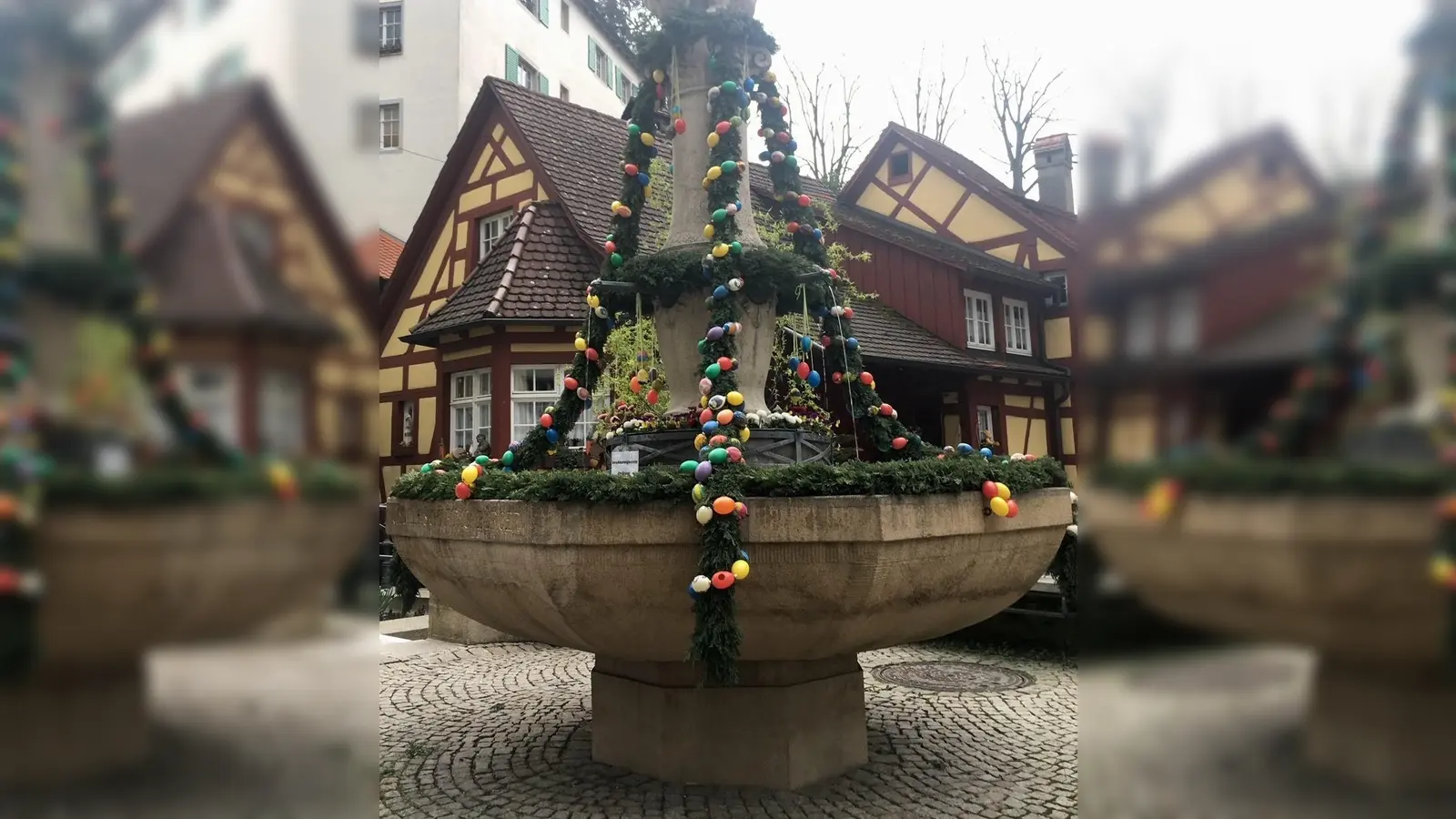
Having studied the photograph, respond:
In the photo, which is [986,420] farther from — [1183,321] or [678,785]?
[1183,321]

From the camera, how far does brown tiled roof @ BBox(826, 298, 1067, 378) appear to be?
13.8 m

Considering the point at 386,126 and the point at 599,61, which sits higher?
the point at 599,61

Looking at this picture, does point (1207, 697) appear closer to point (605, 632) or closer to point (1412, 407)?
point (1412, 407)

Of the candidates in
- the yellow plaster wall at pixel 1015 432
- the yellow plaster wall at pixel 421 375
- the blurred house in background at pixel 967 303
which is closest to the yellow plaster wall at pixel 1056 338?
the blurred house in background at pixel 967 303

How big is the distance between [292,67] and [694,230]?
3.92 meters

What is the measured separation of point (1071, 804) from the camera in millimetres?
3904

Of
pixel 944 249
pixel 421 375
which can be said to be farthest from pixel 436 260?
pixel 944 249

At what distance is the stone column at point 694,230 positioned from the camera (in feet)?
14.2

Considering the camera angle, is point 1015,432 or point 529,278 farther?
point 1015,432

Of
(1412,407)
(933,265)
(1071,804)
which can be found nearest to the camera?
(1412,407)

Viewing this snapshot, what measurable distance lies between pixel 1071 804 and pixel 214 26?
421cm

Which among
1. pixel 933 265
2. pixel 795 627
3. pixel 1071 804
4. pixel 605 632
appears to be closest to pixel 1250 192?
pixel 795 627

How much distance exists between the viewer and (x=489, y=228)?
14.0 meters

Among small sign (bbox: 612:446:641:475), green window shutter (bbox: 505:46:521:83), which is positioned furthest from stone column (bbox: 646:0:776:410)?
green window shutter (bbox: 505:46:521:83)
